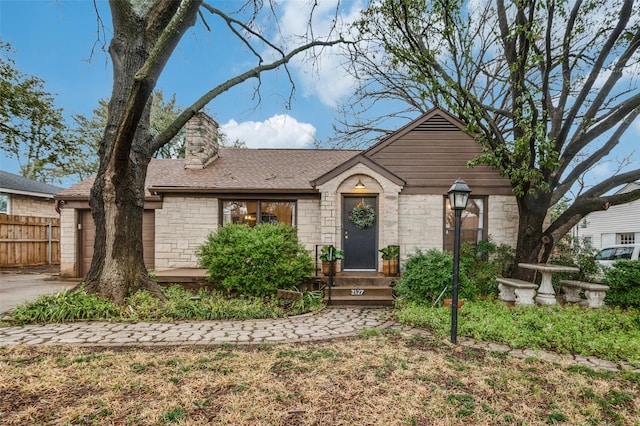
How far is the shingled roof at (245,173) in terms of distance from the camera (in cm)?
858

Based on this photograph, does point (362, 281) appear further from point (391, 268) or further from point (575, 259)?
point (575, 259)

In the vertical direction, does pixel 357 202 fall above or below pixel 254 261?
above

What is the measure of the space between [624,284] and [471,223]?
3.30 metres

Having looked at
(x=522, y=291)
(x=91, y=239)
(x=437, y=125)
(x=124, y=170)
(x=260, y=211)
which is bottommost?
(x=522, y=291)

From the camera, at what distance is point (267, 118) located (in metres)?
9.30

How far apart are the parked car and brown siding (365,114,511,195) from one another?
14.0 feet

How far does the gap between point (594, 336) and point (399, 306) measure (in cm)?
296

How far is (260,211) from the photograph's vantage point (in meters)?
8.99

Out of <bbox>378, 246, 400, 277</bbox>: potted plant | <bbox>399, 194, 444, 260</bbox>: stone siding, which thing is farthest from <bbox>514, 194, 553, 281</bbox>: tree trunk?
<bbox>378, 246, 400, 277</bbox>: potted plant

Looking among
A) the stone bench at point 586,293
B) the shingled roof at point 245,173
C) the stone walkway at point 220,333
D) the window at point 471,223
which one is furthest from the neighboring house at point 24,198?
the stone bench at point 586,293

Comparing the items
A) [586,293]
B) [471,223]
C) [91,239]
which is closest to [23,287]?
[91,239]

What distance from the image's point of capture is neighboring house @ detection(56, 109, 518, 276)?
818 cm

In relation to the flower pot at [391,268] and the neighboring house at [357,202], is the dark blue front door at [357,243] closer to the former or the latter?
the neighboring house at [357,202]

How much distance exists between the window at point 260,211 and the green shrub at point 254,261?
224 cm
